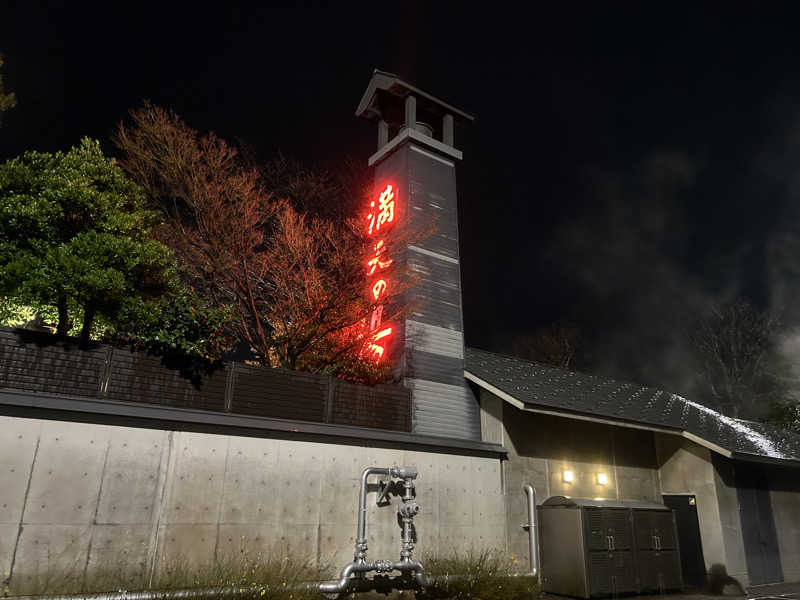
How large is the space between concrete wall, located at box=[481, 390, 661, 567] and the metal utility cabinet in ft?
2.27

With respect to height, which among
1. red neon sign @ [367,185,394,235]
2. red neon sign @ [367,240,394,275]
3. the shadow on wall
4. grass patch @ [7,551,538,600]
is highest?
red neon sign @ [367,185,394,235]

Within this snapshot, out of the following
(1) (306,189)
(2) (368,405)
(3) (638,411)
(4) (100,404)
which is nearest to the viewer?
(4) (100,404)

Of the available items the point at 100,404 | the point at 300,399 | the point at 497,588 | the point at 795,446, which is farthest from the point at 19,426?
the point at 795,446

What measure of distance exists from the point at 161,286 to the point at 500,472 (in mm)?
8964

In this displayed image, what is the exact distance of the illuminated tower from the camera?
47.9 feet

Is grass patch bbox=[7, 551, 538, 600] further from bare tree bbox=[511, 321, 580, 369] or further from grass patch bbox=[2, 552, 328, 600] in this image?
bare tree bbox=[511, 321, 580, 369]

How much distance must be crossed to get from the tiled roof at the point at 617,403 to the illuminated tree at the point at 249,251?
356 cm

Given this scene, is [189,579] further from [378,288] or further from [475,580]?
[378,288]

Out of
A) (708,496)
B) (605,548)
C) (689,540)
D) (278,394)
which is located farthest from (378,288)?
(689,540)

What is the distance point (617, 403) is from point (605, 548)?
17.1ft

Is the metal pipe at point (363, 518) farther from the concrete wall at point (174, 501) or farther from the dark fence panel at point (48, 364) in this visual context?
the dark fence panel at point (48, 364)

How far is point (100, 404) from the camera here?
9.30m

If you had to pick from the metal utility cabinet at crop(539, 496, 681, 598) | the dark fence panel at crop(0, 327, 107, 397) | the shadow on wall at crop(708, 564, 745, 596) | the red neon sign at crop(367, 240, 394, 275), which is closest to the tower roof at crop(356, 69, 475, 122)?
the red neon sign at crop(367, 240, 394, 275)

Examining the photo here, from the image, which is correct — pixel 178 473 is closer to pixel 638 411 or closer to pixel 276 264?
pixel 276 264
